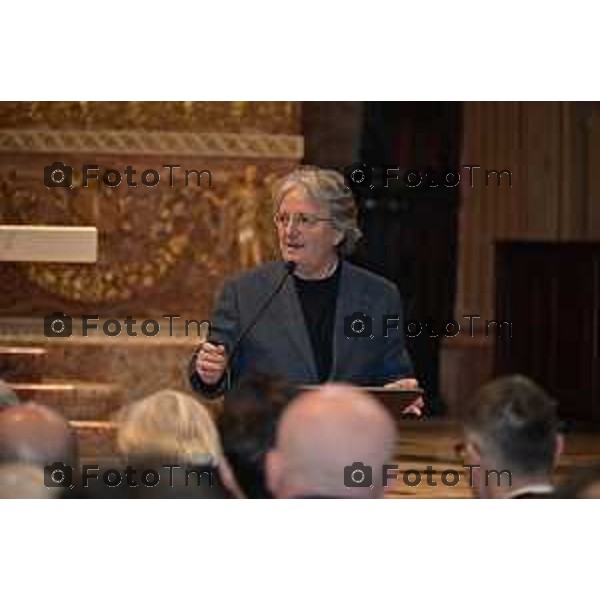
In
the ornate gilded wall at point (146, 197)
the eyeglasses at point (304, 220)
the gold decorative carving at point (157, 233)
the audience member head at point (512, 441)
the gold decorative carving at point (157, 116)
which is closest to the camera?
the audience member head at point (512, 441)

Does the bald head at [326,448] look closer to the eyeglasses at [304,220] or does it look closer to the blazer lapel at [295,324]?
the blazer lapel at [295,324]

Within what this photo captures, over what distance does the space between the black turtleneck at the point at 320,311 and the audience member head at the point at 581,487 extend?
946 mm

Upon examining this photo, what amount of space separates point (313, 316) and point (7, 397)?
1102 millimetres

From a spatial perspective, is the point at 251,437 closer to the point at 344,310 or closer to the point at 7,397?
the point at 344,310

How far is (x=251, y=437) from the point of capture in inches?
199

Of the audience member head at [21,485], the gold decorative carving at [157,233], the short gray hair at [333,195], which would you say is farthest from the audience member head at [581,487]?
the gold decorative carving at [157,233]

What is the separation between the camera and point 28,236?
7.06 metres

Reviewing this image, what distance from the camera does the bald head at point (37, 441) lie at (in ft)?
16.9

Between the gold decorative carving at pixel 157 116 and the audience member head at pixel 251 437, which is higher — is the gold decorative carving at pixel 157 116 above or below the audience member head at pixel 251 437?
above

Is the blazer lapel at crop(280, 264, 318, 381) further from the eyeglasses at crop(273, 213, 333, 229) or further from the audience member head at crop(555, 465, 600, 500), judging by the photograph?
the audience member head at crop(555, 465, 600, 500)

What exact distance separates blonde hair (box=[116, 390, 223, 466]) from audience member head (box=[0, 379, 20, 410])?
0.88 m
